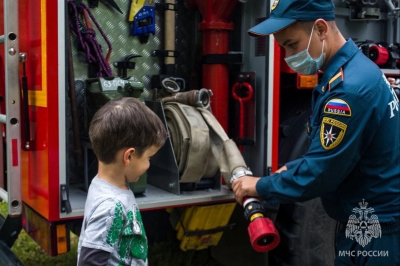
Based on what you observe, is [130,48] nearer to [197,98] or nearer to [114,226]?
[197,98]

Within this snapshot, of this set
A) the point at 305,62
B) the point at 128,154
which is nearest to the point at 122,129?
the point at 128,154

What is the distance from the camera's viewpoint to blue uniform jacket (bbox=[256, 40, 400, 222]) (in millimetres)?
2154

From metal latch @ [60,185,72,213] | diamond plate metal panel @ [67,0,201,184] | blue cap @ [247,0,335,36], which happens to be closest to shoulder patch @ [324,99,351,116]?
blue cap @ [247,0,335,36]

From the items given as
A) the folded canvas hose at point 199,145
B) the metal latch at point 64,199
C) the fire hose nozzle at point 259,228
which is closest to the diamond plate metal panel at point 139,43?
the folded canvas hose at point 199,145

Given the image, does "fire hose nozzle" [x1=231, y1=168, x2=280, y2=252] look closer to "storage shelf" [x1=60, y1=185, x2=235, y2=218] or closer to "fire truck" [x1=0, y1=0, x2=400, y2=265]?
"fire truck" [x1=0, y1=0, x2=400, y2=265]

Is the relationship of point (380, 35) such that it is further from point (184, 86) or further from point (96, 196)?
point (96, 196)

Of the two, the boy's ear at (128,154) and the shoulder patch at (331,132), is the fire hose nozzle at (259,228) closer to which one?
the shoulder patch at (331,132)

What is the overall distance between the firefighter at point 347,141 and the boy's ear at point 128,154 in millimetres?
811

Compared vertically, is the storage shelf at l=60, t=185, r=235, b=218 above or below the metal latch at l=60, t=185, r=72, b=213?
below

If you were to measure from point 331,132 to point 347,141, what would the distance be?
73mm

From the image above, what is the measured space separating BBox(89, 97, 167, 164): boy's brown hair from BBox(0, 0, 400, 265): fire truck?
0.75 m

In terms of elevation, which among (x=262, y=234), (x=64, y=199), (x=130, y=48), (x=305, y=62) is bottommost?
(x=262, y=234)

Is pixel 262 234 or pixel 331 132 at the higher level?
pixel 331 132

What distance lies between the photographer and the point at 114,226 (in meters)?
1.79
